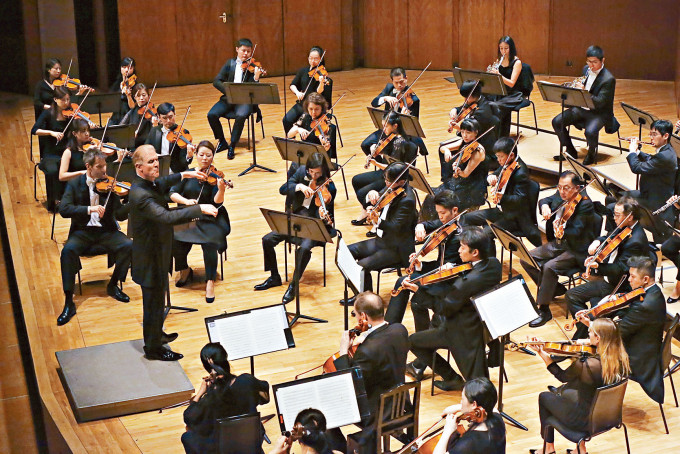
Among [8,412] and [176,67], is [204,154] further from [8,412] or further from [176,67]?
[176,67]

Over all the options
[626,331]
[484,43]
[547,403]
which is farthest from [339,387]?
[484,43]

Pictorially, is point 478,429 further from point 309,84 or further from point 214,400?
point 309,84

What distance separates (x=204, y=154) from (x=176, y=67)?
6.83 metres

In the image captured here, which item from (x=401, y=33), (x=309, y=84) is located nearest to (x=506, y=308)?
(x=309, y=84)

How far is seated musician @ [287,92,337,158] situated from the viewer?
9.34m

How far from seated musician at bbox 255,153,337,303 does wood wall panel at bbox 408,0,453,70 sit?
22.5 feet

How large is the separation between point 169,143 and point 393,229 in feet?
8.62

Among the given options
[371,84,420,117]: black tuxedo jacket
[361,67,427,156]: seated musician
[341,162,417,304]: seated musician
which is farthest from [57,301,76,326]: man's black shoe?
[371,84,420,117]: black tuxedo jacket

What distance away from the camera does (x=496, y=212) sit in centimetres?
804

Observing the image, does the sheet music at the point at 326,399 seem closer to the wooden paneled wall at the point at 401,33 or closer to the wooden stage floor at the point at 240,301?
the wooden stage floor at the point at 240,301

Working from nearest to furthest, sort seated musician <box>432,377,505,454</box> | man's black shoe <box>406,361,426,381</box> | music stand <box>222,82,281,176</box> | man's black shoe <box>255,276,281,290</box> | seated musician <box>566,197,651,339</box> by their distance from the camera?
seated musician <box>432,377,505,454</box> → man's black shoe <box>406,361,426,381</box> → seated musician <box>566,197,651,339</box> → man's black shoe <box>255,276,281,290</box> → music stand <box>222,82,281,176</box>

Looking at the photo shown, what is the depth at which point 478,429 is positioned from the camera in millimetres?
4793

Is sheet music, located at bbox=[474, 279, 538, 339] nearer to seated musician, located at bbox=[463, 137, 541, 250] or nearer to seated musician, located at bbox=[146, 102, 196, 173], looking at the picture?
seated musician, located at bbox=[463, 137, 541, 250]

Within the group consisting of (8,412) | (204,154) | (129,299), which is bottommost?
(8,412)
